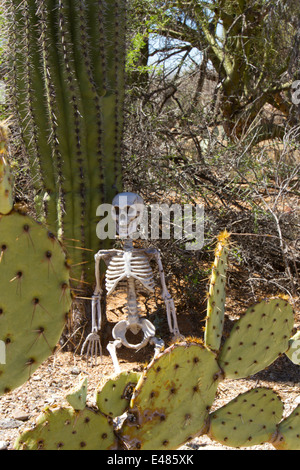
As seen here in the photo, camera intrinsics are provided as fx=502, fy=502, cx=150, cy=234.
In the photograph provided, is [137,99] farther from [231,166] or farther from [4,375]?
[4,375]

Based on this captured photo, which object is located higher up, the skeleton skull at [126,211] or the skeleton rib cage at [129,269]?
the skeleton skull at [126,211]

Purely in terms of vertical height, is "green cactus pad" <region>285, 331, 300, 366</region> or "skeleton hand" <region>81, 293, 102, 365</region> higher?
"green cactus pad" <region>285, 331, 300, 366</region>

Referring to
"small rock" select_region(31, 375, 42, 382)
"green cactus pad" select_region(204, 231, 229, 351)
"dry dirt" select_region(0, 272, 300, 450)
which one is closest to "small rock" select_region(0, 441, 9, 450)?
"dry dirt" select_region(0, 272, 300, 450)

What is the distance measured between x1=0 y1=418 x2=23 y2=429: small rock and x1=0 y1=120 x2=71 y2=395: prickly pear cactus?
131 cm

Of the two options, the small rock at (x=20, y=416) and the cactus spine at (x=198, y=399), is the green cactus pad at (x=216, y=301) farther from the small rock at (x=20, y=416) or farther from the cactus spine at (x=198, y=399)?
the small rock at (x=20, y=416)

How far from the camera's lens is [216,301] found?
239 cm

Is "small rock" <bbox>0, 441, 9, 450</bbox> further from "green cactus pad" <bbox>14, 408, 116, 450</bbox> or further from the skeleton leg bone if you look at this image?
the skeleton leg bone

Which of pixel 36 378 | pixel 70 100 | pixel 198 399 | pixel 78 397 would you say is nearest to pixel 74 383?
pixel 36 378

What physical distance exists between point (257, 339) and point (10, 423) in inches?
63.8

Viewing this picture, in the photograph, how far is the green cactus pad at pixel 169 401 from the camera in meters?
2.14

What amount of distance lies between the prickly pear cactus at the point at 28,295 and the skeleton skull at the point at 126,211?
1.77 metres

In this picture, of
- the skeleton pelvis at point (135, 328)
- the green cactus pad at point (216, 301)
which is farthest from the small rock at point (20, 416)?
the green cactus pad at point (216, 301)

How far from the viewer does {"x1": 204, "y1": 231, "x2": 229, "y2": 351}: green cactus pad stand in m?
2.35
